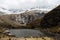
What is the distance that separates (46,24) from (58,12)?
2171 centimetres

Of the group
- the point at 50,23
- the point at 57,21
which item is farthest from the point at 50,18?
the point at 57,21

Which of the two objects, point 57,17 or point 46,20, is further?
point 46,20

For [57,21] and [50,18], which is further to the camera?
[50,18]

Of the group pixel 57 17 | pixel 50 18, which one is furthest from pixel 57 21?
pixel 50 18

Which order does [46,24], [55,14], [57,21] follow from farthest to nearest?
[46,24], [55,14], [57,21]

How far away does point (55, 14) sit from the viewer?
159875 mm

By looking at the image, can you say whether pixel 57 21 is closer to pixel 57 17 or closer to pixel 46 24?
pixel 57 17

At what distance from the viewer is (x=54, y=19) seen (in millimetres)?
158125

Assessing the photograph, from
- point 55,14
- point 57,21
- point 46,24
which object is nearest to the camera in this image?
point 57,21

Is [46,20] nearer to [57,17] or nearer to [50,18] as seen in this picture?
[50,18]

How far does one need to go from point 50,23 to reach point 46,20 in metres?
15.6

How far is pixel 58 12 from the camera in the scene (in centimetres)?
15600

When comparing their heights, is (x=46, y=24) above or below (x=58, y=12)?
below

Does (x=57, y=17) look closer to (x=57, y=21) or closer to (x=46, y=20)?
(x=57, y=21)
